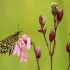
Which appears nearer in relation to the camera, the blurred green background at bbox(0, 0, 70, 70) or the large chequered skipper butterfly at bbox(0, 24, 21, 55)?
the large chequered skipper butterfly at bbox(0, 24, 21, 55)

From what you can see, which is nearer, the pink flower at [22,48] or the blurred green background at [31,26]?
the pink flower at [22,48]

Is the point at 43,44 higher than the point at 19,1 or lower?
lower

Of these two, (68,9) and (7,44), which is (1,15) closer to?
(68,9)

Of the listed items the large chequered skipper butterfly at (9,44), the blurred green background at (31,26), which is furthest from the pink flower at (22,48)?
the blurred green background at (31,26)

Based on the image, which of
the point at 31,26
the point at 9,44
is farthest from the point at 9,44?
the point at 31,26

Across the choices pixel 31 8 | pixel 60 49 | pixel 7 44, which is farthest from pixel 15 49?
pixel 31 8

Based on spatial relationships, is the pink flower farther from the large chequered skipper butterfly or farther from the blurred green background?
the blurred green background

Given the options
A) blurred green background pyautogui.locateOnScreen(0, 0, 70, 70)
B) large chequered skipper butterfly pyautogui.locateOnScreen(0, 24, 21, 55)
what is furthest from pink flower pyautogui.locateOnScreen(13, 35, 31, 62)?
blurred green background pyautogui.locateOnScreen(0, 0, 70, 70)

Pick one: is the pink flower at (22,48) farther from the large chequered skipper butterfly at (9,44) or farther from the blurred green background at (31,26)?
the blurred green background at (31,26)
